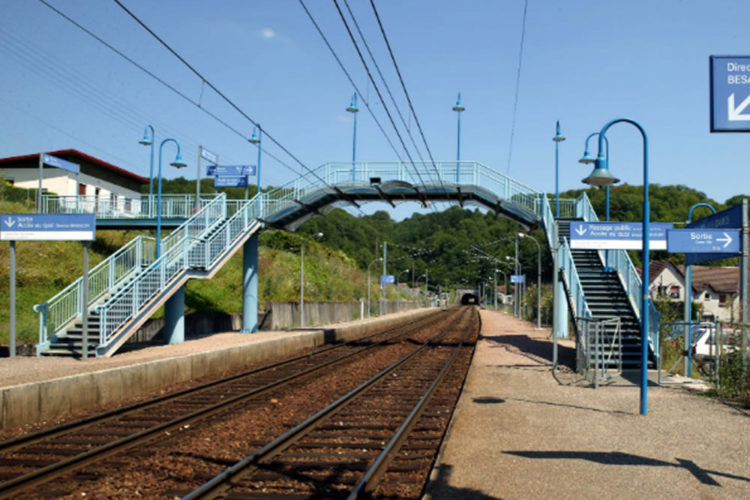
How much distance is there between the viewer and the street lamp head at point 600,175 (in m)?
12.0

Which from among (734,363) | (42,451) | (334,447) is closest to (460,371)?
(734,363)

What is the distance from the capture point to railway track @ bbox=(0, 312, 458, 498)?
7688 millimetres

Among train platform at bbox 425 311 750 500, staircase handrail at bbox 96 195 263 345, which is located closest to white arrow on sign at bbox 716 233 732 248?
train platform at bbox 425 311 750 500

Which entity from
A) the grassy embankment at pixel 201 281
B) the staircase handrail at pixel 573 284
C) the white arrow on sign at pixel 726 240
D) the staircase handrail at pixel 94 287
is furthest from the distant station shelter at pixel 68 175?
the white arrow on sign at pixel 726 240

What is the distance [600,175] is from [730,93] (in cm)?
281

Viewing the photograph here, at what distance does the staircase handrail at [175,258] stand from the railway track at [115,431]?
4.78 metres

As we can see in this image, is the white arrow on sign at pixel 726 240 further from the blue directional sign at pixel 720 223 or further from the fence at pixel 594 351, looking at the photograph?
the fence at pixel 594 351

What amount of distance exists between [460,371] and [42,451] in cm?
1223

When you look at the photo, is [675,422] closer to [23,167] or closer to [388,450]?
[388,450]

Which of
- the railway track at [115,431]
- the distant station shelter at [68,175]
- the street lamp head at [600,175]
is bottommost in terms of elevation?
the railway track at [115,431]

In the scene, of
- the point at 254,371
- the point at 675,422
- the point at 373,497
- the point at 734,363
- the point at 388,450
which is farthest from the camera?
the point at 254,371

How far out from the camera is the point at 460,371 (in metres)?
18.9

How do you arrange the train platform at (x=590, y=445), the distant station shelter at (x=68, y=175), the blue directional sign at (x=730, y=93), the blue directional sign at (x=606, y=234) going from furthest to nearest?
1. the distant station shelter at (x=68, y=175)
2. the blue directional sign at (x=606, y=234)
3. the blue directional sign at (x=730, y=93)
4. the train platform at (x=590, y=445)

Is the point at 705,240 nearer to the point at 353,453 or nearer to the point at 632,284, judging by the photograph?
the point at 632,284
